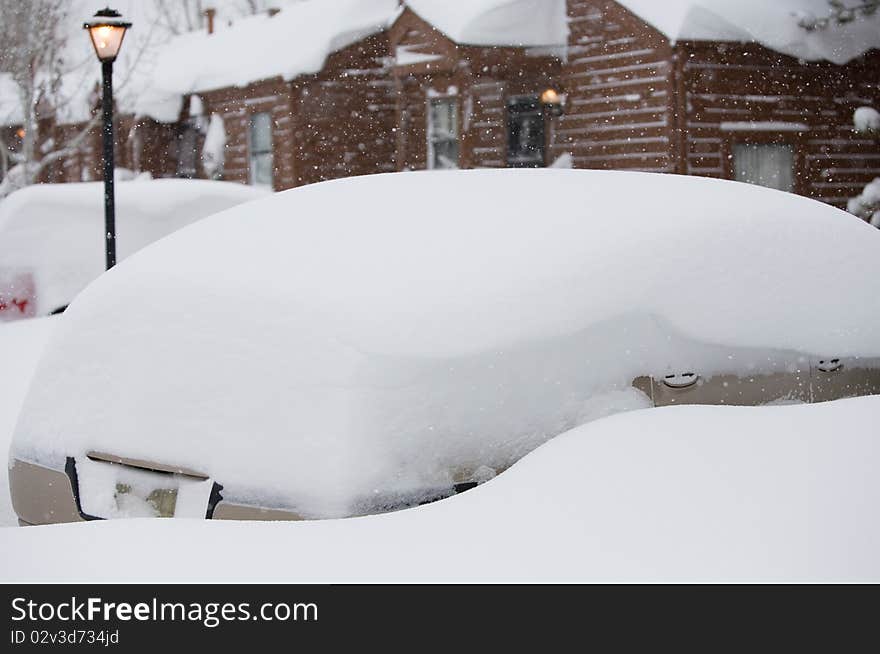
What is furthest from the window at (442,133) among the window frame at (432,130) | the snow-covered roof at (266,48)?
the snow-covered roof at (266,48)

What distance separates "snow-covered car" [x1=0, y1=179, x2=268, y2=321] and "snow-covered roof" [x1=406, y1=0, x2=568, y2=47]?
6.64m

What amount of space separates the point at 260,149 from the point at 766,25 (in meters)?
10.6

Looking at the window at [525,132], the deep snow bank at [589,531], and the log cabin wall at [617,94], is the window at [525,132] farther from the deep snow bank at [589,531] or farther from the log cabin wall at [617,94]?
the deep snow bank at [589,531]

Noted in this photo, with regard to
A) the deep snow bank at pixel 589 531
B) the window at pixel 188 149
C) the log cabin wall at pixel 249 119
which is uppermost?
the deep snow bank at pixel 589 531

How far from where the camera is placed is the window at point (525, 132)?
18625 mm

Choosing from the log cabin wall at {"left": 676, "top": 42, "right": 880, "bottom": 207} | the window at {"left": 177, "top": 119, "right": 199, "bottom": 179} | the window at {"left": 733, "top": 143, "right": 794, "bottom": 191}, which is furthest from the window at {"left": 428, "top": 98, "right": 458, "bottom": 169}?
the window at {"left": 177, "top": 119, "right": 199, "bottom": 179}

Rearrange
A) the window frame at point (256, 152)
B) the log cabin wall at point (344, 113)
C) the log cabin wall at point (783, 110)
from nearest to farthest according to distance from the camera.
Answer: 1. the log cabin wall at point (783, 110)
2. the log cabin wall at point (344, 113)
3. the window frame at point (256, 152)

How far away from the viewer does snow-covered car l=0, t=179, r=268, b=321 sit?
9.94m

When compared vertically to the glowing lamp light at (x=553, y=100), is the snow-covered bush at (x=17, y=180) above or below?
below

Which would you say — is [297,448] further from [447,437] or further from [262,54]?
[262,54]

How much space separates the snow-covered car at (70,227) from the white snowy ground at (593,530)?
7760 mm

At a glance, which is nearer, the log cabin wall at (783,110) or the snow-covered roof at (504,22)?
the log cabin wall at (783,110)

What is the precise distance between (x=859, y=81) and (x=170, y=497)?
50.9ft

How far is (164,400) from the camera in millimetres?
3055
